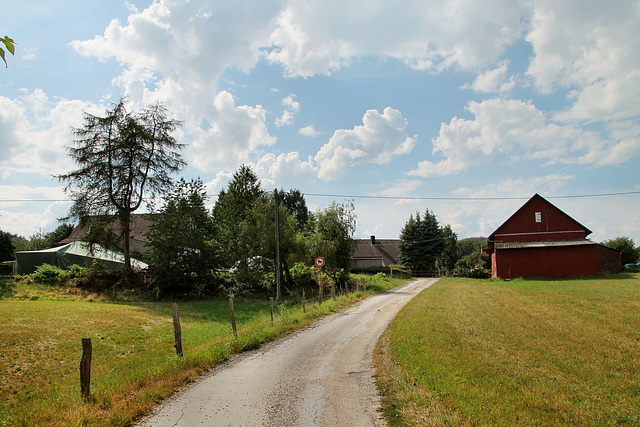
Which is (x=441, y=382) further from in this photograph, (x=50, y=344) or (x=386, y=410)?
(x=50, y=344)

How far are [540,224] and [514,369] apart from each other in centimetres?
3706

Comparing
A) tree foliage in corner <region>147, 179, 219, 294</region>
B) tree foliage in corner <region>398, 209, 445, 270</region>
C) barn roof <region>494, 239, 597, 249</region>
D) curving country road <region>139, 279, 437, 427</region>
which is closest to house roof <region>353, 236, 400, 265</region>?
tree foliage in corner <region>398, 209, 445, 270</region>

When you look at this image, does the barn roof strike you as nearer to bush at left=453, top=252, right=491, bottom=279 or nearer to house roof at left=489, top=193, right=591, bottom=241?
house roof at left=489, top=193, right=591, bottom=241

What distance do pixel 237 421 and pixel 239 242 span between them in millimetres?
24523

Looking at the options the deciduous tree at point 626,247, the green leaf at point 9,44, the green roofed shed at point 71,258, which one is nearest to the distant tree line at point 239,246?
the green roofed shed at point 71,258

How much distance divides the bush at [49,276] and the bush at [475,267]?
132ft

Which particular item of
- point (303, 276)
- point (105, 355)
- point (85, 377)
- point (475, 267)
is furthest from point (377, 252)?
point (85, 377)

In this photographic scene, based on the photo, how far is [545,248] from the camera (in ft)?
117

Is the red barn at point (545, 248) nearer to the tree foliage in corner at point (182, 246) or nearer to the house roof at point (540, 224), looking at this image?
the house roof at point (540, 224)

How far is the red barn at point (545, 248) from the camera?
34.9 metres

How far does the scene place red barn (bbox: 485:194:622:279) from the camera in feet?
115

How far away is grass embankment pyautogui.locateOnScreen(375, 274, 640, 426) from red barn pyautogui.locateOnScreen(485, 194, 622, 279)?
2400 centimetres

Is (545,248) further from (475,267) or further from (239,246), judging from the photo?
(239,246)

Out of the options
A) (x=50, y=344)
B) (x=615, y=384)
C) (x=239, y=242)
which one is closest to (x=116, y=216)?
(x=239, y=242)
